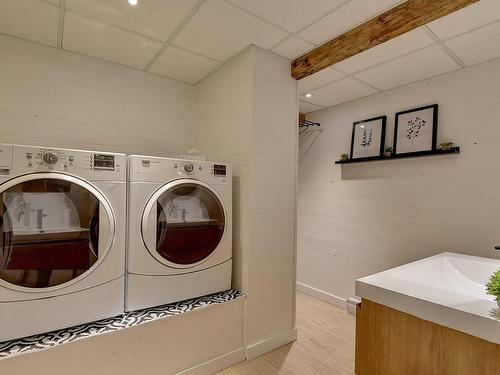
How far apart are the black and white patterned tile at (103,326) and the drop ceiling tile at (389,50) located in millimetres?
2121

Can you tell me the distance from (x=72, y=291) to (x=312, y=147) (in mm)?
2954

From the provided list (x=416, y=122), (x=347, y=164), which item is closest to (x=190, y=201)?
(x=347, y=164)

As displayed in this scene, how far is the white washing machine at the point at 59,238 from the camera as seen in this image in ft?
4.52

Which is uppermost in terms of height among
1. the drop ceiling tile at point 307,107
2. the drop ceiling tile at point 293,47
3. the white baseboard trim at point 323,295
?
the drop ceiling tile at point 293,47

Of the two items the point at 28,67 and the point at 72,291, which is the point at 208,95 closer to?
the point at 28,67

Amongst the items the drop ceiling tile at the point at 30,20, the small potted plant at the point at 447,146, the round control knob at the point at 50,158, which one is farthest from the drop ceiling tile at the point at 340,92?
the round control knob at the point at 50,158

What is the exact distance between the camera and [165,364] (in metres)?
1.76

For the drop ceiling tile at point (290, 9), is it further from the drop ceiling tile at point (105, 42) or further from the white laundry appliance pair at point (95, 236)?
the white laundry appliance pair at point (95, 236)

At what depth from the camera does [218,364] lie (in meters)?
1.97

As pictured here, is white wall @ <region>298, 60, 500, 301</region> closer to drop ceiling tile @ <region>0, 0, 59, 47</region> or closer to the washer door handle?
the washer door handle

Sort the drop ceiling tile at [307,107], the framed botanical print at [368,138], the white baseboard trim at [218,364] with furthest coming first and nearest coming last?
the drop ceiling tile at [307,107] → the framed botanical print at [368,138] → the white baseboard trim at [218,364]

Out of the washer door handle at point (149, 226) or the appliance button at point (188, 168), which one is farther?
the appliance button at point (188, 168)

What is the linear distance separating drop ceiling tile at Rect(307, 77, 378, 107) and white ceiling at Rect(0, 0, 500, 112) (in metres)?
0.17

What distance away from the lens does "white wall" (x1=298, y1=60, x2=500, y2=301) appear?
2.17 metres
